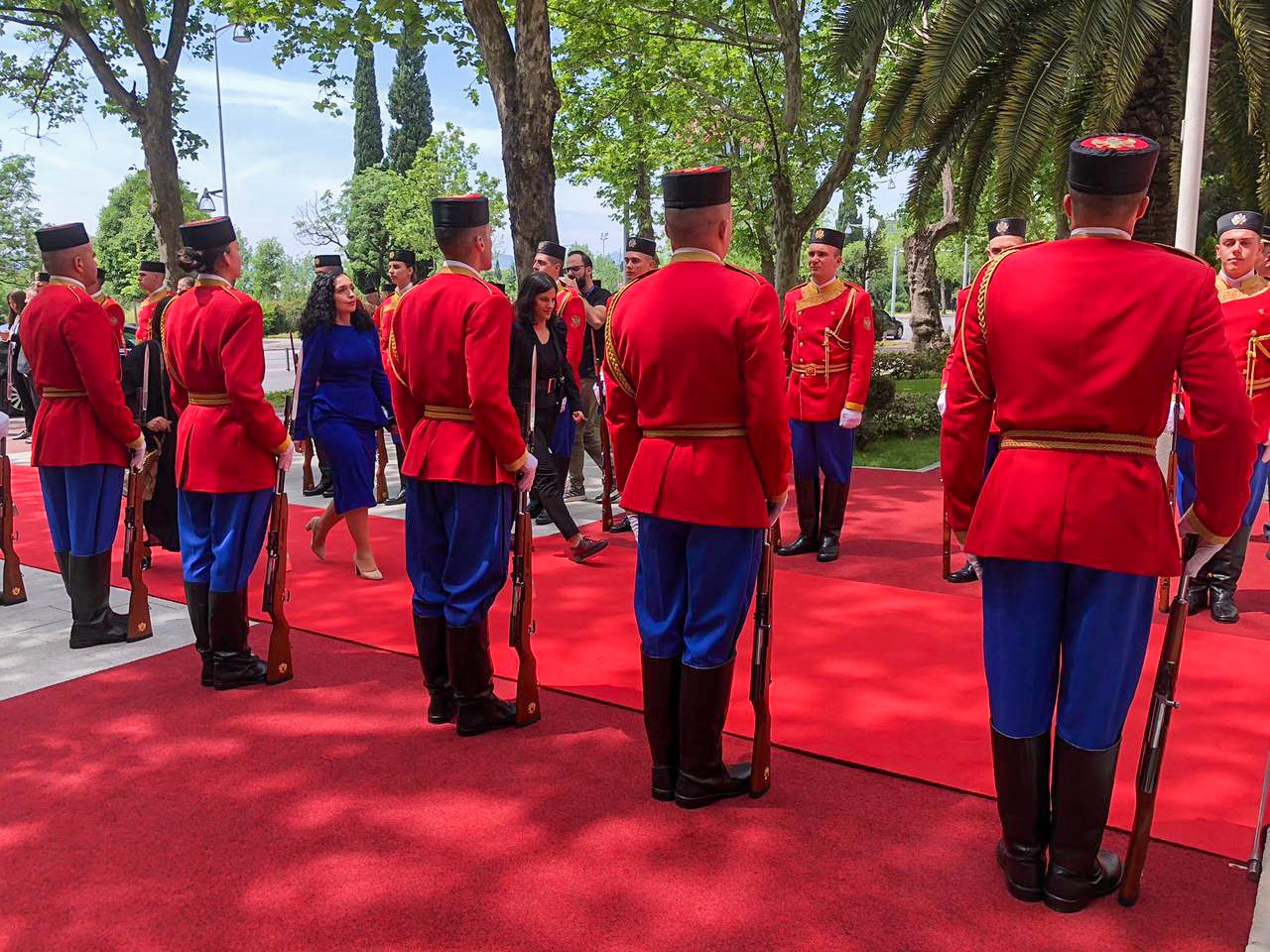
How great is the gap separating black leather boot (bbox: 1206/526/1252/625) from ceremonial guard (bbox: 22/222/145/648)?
223 inches

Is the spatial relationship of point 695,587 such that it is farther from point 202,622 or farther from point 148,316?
point 148,316

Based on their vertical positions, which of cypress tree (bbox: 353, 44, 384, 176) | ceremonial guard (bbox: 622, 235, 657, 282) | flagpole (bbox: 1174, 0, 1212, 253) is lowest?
ceremonial guard (bbox: 622, 235, 657, 282)

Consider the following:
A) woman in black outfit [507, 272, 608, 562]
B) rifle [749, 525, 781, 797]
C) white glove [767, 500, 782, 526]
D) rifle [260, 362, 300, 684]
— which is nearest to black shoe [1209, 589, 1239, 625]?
rifle [749, 525, 781, 797]

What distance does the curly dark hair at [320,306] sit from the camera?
633cm

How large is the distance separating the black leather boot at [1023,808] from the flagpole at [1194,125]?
5447mm

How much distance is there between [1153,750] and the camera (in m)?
2.95

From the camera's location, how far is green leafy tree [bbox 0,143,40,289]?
5069 centimetres

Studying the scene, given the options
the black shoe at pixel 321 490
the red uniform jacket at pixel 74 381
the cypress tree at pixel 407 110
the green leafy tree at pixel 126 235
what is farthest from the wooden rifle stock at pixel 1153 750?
the cypress tree at pixel 407 110

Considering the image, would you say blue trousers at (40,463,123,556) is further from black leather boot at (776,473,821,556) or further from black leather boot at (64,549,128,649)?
black leather boot at (776,473,821,556)

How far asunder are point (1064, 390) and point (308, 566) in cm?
552

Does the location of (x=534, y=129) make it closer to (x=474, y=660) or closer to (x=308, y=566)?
(x=308, y=566)

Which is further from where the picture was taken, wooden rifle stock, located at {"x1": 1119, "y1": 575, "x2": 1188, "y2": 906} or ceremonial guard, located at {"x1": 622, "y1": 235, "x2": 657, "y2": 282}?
ceremonial guard, located at {"x1": 622, "y1": 235, "x2": 657, "y2": 282}

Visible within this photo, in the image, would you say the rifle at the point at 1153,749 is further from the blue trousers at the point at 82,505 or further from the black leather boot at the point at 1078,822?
the blue trousers at the point at 82,505

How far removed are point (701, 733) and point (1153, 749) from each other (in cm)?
138
